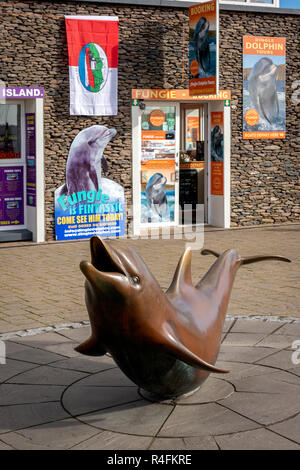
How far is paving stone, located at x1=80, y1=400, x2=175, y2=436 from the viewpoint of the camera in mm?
4647

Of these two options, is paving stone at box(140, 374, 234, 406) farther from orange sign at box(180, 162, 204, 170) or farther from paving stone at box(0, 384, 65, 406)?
orange sign at box(180, 162, 204, 170)

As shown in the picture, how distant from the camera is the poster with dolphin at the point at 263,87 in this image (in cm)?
1548

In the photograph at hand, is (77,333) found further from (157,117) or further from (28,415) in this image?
(157,117)

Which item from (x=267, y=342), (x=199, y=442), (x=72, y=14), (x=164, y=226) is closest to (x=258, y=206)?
(x=164, y=226)

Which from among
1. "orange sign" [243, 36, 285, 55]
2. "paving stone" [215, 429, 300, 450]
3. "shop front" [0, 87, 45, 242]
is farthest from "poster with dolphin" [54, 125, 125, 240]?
"paving stone" [215, 429, 300, 450]

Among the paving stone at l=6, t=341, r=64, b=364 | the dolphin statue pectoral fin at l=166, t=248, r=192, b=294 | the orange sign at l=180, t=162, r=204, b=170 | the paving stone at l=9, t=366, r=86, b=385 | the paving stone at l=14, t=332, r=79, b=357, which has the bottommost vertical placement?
the paving stone at l=9, t=366, r=86, b=385

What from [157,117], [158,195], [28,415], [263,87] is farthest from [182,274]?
[263,87]

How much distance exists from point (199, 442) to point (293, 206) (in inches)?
495

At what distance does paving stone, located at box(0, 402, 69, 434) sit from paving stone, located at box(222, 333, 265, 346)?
2046 mm

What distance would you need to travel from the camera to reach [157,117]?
1505cm

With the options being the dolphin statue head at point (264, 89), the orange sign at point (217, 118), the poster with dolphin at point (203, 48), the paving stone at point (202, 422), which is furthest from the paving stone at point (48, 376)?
the dolphin statue head at point (264, 89)

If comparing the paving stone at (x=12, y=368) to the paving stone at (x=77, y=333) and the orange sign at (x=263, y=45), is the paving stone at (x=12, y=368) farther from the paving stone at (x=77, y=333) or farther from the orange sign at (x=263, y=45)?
the orange sign at (x=263, y=45)

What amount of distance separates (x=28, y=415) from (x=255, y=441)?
160cm

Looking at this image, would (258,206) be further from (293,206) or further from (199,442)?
(199,442)
